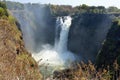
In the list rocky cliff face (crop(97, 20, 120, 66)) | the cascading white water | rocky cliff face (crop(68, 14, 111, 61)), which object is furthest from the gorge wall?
rocky cliff face (crop(97, 20, 120, 66))

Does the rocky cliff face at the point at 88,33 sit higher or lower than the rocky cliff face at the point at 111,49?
lower

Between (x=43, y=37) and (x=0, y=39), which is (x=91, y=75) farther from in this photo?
(x=43, y=37)

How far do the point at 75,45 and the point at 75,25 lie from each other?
390 centimetres

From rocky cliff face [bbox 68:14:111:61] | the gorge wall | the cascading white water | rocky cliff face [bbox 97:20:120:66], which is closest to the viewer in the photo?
rocky cliff face [bbox 97:20:120:66]

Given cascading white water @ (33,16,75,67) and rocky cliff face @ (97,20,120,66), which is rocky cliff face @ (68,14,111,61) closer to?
cascading white water @ (33,16,75,67)

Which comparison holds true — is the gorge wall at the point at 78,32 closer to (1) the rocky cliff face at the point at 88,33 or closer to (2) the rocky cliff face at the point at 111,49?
(1) the rocky cliff face at the point at 88,33

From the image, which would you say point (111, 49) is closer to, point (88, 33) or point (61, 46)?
point (88, 33)

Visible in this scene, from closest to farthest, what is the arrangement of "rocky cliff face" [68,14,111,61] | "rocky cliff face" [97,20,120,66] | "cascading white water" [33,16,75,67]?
1. "rocky cliff face" [97,20,120,66]
2. "rocky cliff face" [68,14,111,61]
3. "cascading white water" [33,16,75,67]

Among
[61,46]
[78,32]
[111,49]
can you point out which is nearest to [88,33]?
[78,32]

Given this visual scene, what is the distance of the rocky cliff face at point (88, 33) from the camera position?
6306 centimetres

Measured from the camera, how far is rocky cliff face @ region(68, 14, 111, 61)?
207 feet

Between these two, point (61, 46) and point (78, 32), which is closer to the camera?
point (61, 46)

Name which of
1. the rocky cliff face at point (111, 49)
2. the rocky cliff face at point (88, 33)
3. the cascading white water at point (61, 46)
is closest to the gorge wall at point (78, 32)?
the rocky cliff face at point (88, 33)

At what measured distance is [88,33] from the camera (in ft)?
219
